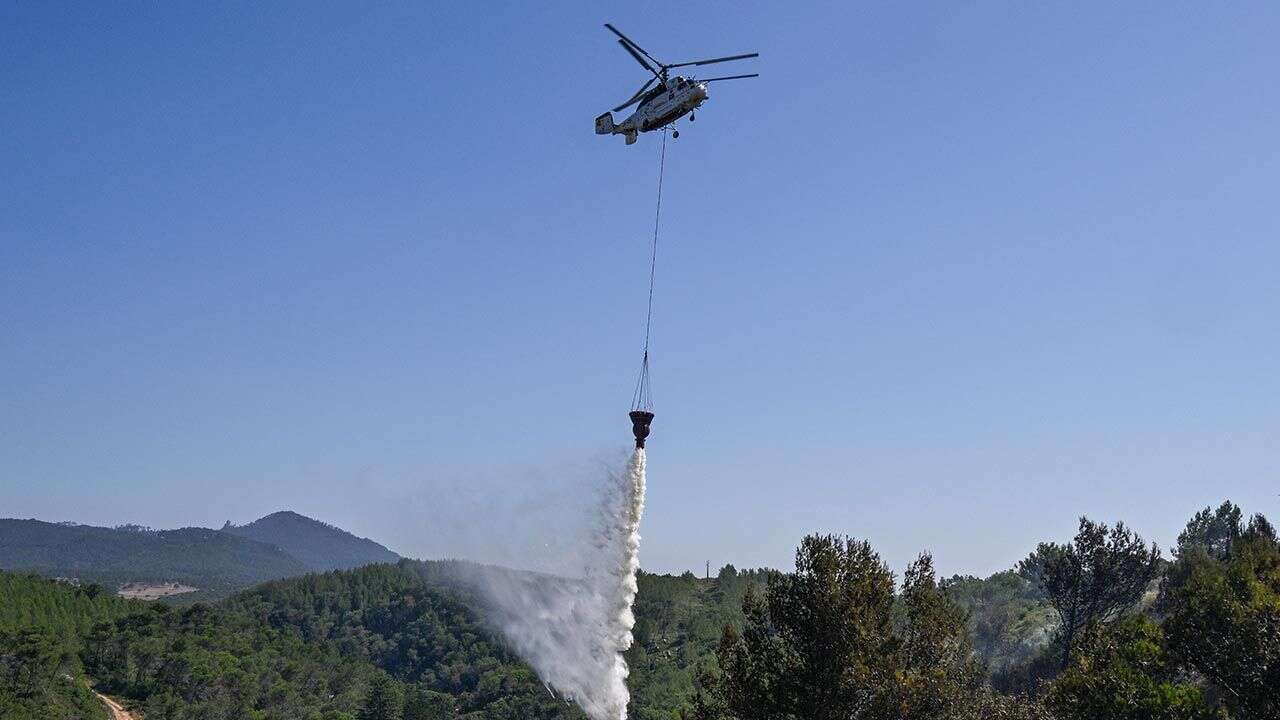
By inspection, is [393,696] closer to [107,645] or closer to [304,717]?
[304,717]

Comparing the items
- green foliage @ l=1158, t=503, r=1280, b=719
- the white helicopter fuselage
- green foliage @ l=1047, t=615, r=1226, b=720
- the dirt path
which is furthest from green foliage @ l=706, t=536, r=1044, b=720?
the dirt path

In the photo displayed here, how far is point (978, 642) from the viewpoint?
487 ft

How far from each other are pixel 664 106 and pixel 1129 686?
3300 cm

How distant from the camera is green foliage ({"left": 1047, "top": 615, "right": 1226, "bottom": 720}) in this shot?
37.4 meters

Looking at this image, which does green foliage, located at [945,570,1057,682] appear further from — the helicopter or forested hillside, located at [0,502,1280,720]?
the helicopter

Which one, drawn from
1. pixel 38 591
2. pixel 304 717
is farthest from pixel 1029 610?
pixel 38 591

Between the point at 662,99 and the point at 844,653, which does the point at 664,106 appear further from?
the point at 844,653

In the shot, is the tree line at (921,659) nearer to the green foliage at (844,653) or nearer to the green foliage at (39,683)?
the green foliage at (844,653)

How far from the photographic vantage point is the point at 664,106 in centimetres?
5119

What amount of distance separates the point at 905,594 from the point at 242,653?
16798cm

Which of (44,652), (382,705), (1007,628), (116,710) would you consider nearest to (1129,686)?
(1007,628)

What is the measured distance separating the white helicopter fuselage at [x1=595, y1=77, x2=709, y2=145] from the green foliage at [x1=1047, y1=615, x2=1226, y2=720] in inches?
1199

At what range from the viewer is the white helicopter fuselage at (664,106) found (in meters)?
49.4

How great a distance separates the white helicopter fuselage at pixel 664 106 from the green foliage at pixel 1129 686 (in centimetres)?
3044
